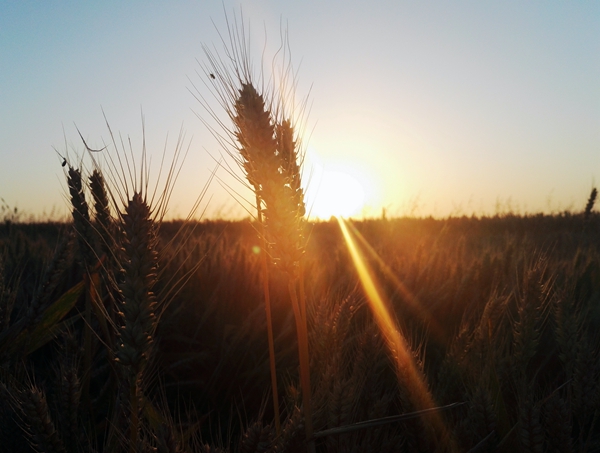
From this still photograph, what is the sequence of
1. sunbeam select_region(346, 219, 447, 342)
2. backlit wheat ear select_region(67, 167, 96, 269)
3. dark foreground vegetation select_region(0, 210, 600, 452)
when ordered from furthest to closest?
sunbeam select_region(346, 219, 447, 342), backlit wheat ear select_region(67, 167, 96, 269), dark foreground vegetation select_region(0, 210, 600, 452)

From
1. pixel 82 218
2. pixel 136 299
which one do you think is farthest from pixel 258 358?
pixel 136 299

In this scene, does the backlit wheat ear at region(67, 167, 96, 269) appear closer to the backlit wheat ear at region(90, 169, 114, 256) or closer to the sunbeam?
the backlit wheat ear at region(90, 169, 114, 256)

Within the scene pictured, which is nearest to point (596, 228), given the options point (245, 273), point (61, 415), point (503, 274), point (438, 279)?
point (503, 274)

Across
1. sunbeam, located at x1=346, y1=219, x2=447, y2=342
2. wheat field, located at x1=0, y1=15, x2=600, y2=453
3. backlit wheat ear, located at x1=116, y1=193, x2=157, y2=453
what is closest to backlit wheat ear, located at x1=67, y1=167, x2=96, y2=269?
wheat field, located at x1=0, y1=15, x2=600, y2=453

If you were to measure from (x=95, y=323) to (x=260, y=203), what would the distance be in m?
1.92

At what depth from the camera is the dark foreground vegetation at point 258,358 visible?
4.14 ft

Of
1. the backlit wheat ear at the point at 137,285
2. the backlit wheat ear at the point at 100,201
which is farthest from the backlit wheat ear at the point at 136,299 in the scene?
the backlit wheat ear at the point at 100,201

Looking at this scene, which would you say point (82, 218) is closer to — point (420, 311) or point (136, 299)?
point (136, 299)

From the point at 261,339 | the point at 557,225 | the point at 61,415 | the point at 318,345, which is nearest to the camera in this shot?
the point at 61,415

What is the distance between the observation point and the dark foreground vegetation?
1262 millimetres

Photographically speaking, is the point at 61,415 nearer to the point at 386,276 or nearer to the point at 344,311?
the point at 344,311

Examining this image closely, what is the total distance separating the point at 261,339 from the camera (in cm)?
285

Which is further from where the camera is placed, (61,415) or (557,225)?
(557,225)

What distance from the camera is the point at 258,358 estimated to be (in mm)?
2756
